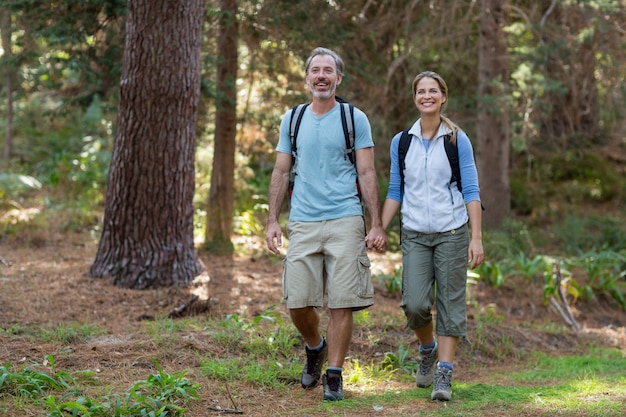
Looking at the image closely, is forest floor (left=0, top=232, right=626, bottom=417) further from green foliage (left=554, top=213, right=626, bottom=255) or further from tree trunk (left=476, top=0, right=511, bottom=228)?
green foliage (left=554, top=213, right=626, bottom=255)

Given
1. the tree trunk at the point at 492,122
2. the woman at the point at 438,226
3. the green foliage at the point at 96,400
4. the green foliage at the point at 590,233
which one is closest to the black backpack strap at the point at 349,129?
the woman at the point at 438,226

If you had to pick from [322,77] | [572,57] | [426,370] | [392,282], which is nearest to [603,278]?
[392,282]

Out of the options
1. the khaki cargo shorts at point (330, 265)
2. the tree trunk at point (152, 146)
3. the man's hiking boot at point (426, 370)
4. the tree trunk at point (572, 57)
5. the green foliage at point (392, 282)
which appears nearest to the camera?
the khaki cargo shorts at point (330, 265)

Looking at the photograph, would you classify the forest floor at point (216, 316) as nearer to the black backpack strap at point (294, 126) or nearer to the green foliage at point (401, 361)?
the green foliage at point (401, 361)

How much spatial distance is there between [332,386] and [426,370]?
2.93 ft

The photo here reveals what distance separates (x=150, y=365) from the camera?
218 inches

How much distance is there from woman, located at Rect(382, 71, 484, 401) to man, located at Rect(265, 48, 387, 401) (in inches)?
11.6

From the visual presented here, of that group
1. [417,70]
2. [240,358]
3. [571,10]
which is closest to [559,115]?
[571,10]

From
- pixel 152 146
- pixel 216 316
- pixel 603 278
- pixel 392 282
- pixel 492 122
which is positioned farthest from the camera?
pixel 492 122

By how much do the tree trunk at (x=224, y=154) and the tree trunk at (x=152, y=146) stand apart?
2256mm

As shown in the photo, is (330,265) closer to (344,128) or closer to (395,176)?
(395,176)

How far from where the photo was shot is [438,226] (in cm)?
505

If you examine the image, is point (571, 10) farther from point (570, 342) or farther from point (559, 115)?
point (570, 342)

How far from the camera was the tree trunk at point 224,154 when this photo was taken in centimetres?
1046
